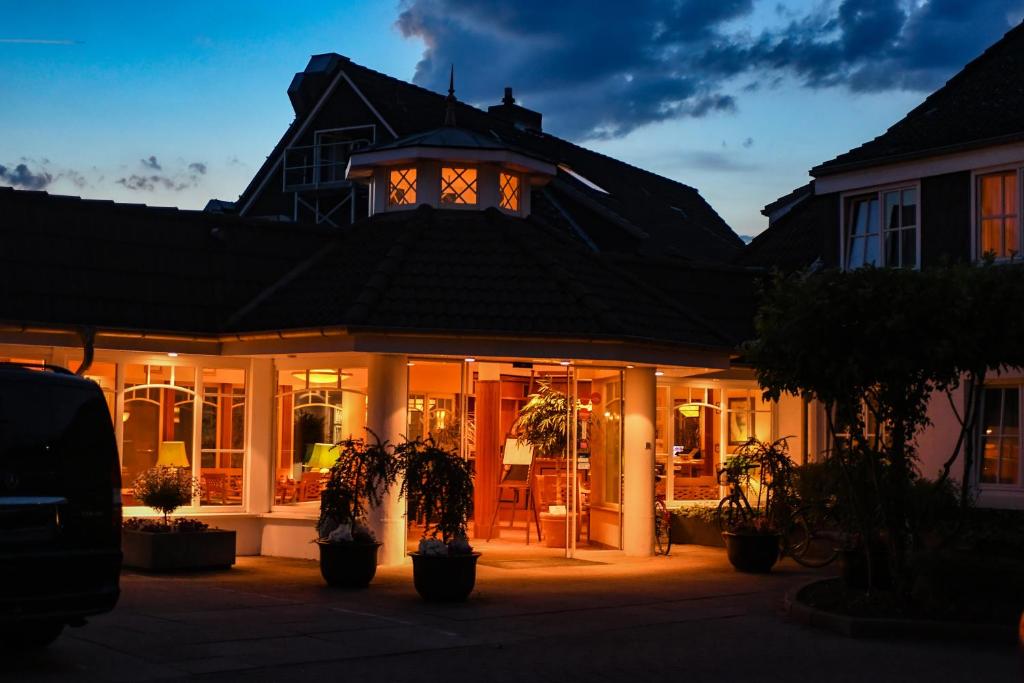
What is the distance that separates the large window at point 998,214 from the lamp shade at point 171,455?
11.3 metres

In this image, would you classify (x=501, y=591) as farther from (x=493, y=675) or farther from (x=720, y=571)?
(x=493, y=675)

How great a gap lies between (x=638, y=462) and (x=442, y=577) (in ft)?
18.9

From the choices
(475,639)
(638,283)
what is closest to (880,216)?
(638,283)

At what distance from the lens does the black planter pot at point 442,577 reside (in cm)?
1414

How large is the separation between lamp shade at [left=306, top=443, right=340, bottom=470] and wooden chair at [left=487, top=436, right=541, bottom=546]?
3.92 metres

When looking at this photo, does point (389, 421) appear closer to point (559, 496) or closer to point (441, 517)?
point (441, 517)

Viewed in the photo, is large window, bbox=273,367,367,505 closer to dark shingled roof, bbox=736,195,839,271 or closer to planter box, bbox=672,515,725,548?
planter box, bbox=672,515,725,548

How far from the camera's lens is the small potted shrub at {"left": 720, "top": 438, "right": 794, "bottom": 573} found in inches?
705

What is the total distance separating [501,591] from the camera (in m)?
15.3

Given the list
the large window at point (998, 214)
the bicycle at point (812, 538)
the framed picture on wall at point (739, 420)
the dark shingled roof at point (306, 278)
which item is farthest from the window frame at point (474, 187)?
the large window at point (998, 214)

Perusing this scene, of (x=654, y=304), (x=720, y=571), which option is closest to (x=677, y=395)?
(x=654, y=304)

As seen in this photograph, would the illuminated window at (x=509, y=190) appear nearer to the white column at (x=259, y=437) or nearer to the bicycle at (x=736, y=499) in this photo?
the white column at (x=259, y=437)

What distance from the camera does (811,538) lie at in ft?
61.7

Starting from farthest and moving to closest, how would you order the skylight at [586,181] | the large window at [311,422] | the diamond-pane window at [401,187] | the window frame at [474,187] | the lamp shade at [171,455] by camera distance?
the skylight at [586,181], the diamond-pane window at [401,187], the window frame at [474,187], the large window at [311,422], the lamp shade at [171,455]
